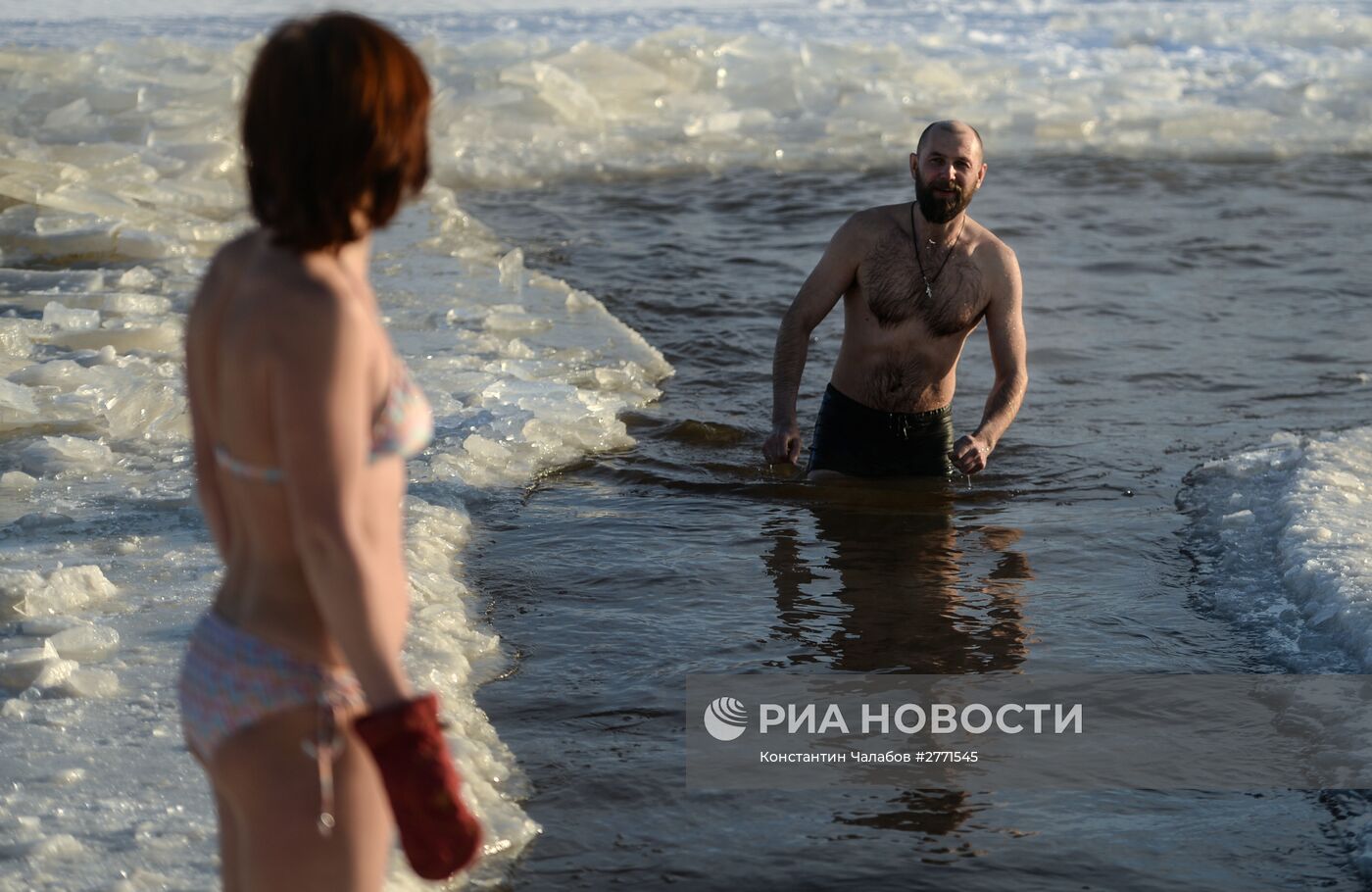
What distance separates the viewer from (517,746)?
3904 millimetres

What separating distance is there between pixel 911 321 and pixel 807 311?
405 millimetres

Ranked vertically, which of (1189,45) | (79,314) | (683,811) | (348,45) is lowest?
(683,811)

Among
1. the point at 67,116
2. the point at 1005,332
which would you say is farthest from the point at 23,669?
the point at 67,116

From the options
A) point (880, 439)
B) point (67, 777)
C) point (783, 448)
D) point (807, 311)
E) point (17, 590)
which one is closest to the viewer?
point (67, 777)

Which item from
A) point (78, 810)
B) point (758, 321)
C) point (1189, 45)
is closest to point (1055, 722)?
point (78, 810)

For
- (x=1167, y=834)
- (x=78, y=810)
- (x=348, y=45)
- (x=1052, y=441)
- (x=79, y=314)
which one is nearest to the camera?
(x=348, y=45)

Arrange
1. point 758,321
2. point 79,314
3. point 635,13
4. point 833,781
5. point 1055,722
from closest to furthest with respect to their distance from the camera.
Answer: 1. point 833,781
2. point 1055,722
3. point 79,314
4. point 758,321
5. point 635,13

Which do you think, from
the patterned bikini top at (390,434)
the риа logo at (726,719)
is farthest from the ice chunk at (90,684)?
the patterned bikini top at (390,434)

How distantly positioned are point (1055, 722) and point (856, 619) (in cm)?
84

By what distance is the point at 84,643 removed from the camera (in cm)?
400

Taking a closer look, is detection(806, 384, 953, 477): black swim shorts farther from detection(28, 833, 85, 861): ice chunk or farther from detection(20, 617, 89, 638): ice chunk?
detection(28, 833, 85, 861): ice chunk

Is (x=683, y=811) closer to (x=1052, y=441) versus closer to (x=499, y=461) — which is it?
(x=499, y=461)

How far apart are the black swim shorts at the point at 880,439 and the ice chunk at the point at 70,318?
3714mm

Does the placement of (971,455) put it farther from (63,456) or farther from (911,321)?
(63,456)
